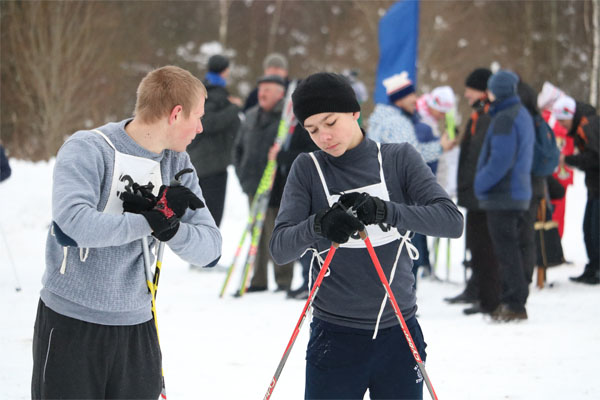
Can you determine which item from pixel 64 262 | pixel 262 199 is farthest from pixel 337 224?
pixel 262 199

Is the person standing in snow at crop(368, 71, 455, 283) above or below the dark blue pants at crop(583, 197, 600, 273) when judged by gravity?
above

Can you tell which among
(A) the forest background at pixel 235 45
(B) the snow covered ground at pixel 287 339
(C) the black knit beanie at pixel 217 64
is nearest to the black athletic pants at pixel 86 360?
(B) the snow covered ground at pixel 287 339

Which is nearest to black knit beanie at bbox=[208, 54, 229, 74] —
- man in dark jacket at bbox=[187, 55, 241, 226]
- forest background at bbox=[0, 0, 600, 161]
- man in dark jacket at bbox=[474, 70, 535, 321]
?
man in dark jacket at bbox=[187, 55, 241, 226]

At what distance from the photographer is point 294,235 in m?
2.30

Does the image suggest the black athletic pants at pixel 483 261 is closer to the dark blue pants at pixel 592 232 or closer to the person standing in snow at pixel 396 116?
the person standing in snow at pixel 396 116

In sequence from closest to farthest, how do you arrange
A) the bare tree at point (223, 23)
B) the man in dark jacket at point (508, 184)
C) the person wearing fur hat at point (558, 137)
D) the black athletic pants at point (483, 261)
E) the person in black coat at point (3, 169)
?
the man in dark jacket at point (508, 184)
the black athletic pants at point (483, 261)
the person in black coat at point (3, 169)
the person wearing fur hat at point (558, 137)
the bare tree at point (223, 23)

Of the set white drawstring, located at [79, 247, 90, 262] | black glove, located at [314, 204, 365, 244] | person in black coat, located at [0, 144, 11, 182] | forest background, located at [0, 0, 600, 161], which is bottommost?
person in black coat, located at [0, 144, 11, 182]

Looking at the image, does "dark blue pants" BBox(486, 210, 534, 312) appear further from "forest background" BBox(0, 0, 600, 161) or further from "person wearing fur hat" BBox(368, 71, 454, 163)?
"forest background" BBox(0, 0, 600, 161)

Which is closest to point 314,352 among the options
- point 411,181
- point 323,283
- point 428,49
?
point 323,283

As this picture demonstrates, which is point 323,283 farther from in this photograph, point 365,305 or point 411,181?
point 411,181

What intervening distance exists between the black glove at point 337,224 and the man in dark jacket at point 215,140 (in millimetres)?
4968

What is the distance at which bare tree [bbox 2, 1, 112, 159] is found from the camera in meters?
13.0

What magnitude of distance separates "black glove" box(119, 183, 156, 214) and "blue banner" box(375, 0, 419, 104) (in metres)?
4.44

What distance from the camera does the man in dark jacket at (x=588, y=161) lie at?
713 centimetres
